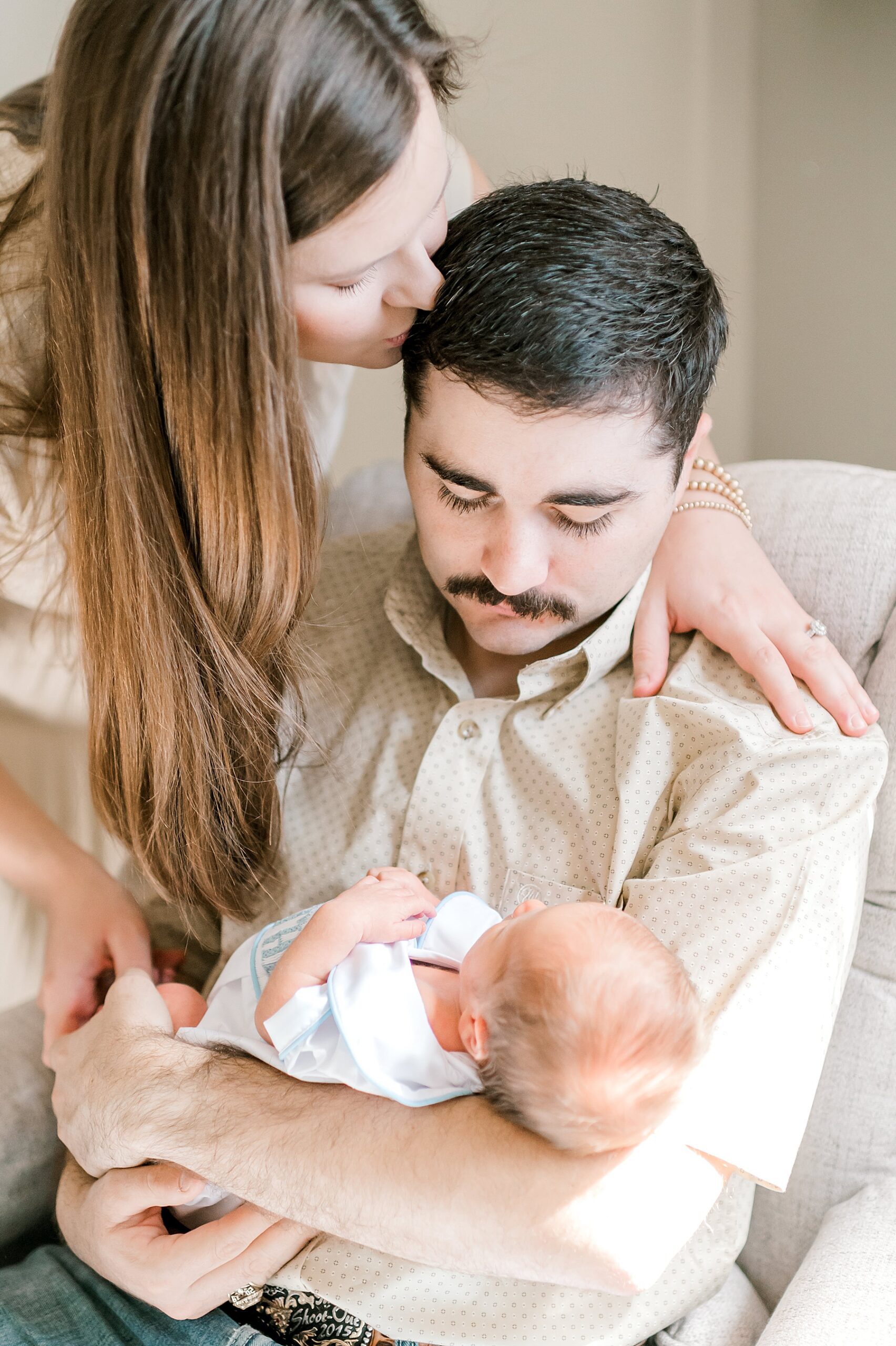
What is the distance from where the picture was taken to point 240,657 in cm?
134

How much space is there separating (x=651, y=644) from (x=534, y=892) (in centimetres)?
39

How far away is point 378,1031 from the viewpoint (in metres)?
1.15

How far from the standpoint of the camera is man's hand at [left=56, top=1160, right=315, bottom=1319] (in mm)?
1220

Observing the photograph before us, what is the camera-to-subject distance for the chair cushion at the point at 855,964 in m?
1.40

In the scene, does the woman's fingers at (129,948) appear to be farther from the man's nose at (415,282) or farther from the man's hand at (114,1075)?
the man's nose at (415,282)

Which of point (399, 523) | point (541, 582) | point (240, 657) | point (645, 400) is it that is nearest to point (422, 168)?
point (645, 400)

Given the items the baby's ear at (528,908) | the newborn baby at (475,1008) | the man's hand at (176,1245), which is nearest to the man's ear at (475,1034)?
the newborn baby at (475,1008)

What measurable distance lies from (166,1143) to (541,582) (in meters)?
0.82

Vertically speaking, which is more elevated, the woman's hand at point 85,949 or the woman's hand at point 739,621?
the woman's hand at point 739,621

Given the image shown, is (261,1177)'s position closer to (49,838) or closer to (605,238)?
→ (49,838)

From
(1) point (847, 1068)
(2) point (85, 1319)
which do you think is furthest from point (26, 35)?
(1) point (847, 1068)

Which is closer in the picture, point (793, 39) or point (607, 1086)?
point (607, 1086)

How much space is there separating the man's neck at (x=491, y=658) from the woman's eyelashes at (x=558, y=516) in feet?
0.95

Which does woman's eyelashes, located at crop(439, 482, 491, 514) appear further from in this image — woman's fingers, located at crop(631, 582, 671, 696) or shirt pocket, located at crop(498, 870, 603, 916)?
shirt pocket, located at crop(498, 870, 603, 916)
